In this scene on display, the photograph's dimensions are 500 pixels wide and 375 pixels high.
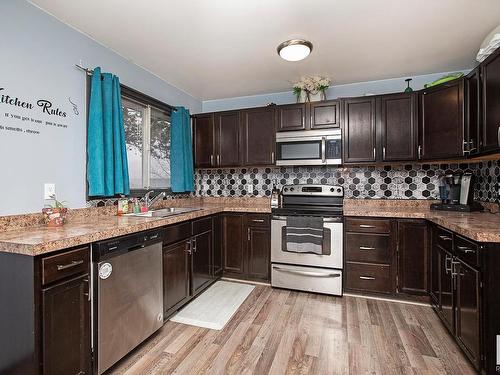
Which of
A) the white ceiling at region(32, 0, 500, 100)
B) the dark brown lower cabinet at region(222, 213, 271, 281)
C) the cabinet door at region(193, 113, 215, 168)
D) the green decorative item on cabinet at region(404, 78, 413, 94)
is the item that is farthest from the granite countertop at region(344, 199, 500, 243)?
the cabinet door at region(193, 113, 215, 168)

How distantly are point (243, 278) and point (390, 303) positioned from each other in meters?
1.63

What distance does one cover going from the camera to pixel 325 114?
10.4 ft

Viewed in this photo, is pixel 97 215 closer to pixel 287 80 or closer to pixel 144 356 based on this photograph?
pixel 144 356

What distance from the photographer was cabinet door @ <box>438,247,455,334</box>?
2.00m

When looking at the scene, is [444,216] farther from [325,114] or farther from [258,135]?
[258,135]

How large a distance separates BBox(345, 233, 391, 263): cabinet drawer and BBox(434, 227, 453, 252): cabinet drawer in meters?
0.47

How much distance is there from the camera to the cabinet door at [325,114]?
3.14 metres

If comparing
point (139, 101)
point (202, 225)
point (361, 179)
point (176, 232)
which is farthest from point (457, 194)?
point (139, 101)

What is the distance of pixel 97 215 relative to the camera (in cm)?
234

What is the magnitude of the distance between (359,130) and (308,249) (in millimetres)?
1489

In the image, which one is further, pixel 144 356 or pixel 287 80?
pixel 287 80

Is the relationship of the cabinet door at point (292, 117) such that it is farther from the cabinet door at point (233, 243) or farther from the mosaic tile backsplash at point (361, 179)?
the cabinet door at point (233, 243)

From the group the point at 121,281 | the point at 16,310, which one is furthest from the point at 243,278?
the point at 16,310

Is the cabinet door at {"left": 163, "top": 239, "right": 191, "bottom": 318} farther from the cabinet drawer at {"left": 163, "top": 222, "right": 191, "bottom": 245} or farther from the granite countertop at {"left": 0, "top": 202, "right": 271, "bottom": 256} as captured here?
the granite countertop at {"left": 0, "top": 202, "right": 271, "bottom": 256}
